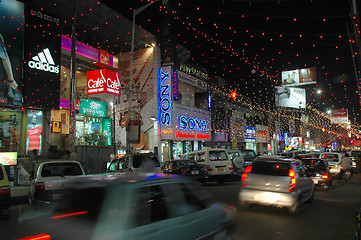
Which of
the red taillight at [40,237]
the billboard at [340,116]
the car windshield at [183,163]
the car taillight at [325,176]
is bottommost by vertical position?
the car taillight at [325,176]

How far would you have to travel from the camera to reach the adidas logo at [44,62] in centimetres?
1570

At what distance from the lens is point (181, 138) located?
81.7ft

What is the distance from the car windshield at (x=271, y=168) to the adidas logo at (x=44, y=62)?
13319 mm

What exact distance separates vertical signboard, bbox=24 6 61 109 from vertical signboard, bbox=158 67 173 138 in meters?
9.38

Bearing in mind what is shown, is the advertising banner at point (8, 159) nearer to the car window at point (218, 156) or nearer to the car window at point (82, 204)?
the car window at point (218, 156)

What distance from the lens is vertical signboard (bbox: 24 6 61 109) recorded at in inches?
608

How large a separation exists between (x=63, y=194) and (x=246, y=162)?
61.9ft

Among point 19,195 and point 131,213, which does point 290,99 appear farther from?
point 131,213

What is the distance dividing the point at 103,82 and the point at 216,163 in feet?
28.9

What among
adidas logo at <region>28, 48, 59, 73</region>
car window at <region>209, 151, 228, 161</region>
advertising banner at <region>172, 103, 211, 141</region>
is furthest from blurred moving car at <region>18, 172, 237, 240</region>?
advertising banner at <region>172, 103, 211, 141</region>

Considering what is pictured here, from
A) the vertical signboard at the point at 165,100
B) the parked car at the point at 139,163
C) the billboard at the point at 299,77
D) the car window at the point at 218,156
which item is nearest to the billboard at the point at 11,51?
the parked car at the point at 139,163

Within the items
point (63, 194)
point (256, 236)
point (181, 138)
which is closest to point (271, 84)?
point (181, 138)

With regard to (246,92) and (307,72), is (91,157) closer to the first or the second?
(246,92)

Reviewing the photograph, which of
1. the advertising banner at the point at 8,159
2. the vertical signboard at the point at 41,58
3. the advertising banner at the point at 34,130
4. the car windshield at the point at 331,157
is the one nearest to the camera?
the advertising banner at the point at 8,159
